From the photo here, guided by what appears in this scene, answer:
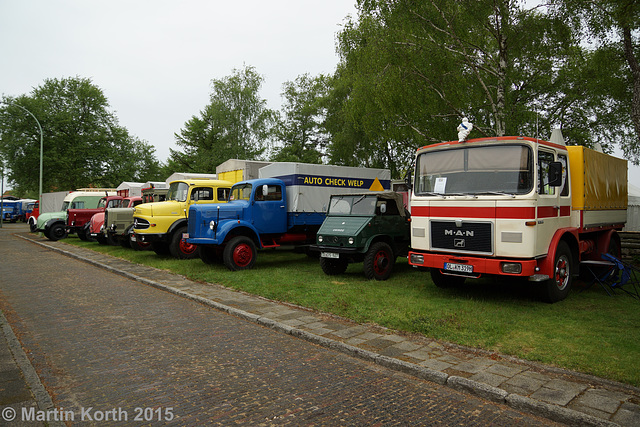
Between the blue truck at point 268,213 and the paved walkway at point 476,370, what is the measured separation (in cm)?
452

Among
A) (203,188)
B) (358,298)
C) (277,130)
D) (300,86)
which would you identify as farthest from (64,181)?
(358,298)

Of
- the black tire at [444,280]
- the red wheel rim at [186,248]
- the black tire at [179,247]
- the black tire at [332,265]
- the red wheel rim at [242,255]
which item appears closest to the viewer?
the black tire at [444,280]

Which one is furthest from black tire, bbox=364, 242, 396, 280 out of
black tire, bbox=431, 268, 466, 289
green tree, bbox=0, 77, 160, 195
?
green tree, bbox=0, 77, 160, 195

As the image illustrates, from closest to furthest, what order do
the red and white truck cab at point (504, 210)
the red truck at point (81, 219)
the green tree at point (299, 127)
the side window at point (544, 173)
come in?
the red and white truck cab at point (504, 210) → the side window at point (544, 173) → the red truck at point (81, 219) → the green tree at point (299, 127)

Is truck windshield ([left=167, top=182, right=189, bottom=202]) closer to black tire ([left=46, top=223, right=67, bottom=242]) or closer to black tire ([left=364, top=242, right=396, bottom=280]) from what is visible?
black tire ([left=364, top=242, right=396, bottom=280])

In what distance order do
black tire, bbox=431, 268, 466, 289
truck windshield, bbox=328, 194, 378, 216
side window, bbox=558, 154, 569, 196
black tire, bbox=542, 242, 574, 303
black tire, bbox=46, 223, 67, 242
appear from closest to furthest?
black tire, bbox=542, 242, 574, 303 < side window, bbox=558, 154, 569, 196 < black tire, bbox=431, 268, 466, 289 < truck windshield, bbox=328, 194, 378, 216 < black tire, bbox=46, 223, 67, 242

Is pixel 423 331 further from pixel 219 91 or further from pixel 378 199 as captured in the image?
pixel 219 91

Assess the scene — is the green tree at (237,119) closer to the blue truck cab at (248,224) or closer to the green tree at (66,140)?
the green tree at (66,140)

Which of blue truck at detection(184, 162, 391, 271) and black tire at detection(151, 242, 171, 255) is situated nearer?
blue truck at detection(184, 162, 391, 271)

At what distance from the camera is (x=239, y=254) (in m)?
11.9

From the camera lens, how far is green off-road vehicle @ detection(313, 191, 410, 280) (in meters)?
10.1

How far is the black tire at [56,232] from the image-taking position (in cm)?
2331

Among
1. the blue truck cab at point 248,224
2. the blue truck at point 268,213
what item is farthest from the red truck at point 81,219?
the blue truck cab at point 248,224

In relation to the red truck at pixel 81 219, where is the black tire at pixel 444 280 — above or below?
below
